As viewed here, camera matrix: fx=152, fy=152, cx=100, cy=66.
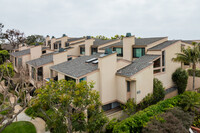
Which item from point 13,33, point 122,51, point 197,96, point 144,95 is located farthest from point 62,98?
point 13,33

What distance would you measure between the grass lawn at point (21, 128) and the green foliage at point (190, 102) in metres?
19.9

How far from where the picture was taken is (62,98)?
12883mm

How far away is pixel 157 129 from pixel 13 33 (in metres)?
70.5

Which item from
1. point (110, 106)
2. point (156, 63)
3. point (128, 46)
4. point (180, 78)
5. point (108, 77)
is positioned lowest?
point (110, 106)

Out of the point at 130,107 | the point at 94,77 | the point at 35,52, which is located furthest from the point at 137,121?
the point at 35,52

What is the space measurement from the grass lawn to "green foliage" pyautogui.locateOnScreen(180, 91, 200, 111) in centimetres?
1989

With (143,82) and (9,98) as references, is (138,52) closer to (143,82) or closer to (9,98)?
(143,82)

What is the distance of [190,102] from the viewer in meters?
19.7

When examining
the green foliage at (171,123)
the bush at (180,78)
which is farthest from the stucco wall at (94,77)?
the bush at (180,78)

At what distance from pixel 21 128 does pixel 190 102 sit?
2215 centimetres

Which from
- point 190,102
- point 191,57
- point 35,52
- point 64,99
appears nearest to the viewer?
point 64,99

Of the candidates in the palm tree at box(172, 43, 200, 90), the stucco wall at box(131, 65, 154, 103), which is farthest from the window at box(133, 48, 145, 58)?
the stucco wall at box(131, 65, 154, 103)

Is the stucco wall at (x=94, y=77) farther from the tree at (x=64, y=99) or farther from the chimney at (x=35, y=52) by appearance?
the chimney at (x=35, y=52)

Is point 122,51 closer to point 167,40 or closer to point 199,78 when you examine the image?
point 167,40
